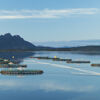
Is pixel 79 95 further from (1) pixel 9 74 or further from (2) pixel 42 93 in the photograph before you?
(1) pixel 9 74

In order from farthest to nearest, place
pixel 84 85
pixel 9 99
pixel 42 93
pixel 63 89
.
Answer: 1. pixel 84 85
2. pixel 63 89
3. pixel 42 93
4. pixel 9 99

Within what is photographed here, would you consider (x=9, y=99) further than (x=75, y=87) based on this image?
No

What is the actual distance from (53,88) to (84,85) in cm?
986

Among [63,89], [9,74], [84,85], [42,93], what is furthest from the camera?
[9,74]

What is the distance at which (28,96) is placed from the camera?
54344 mm

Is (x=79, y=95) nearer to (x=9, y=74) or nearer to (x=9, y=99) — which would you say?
(x=9, y=99)

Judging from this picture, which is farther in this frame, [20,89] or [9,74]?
[9,74]

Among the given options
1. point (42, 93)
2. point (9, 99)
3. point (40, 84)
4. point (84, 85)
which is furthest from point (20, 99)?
point (84, 85)

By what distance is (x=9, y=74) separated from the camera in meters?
87.4

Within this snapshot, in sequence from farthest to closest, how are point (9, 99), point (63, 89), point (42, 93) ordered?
point (63, 89)
point (42, 93)
point (9, 99)

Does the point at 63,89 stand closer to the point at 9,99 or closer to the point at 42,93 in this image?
the point at 42,93

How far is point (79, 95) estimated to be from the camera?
54.6m

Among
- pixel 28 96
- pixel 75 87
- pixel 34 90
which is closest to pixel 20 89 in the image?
pixel 34 90

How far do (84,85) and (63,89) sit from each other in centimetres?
810
